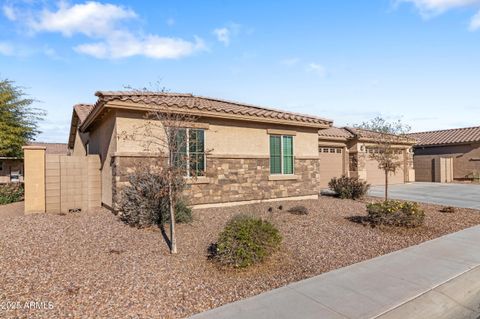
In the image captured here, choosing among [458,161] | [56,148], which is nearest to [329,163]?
[458,161]

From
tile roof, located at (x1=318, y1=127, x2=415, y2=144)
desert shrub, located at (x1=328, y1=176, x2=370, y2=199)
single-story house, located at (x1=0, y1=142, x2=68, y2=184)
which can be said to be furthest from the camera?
single-story house, located at (x1=0, y1=142, x2=68, y2=184)

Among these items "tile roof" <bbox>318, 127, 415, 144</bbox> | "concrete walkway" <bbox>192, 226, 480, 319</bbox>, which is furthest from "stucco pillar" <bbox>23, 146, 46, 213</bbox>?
"tile roof" <bbox>318, 127, 415, 144</bbox>

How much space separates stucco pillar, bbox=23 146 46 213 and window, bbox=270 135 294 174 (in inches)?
324

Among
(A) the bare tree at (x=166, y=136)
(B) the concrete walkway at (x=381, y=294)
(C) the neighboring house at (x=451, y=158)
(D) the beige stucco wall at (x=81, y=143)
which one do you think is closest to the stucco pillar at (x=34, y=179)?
(A) the bare tree at (x=166, y=136)

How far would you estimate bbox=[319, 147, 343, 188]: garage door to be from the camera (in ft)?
65.2

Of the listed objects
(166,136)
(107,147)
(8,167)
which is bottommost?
(8,167)

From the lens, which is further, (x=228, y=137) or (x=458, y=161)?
(x=458, y=161)

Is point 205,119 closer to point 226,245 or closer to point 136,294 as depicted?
point 226,245

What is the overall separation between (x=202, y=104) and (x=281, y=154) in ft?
13.0

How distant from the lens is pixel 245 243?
229 inches

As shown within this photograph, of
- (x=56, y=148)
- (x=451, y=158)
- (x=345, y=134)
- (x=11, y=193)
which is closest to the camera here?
(x=11, y=193)

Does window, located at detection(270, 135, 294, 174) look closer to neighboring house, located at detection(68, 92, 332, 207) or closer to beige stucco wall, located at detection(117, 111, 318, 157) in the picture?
neighboring house, located at detection(68, 92, 332, 207)

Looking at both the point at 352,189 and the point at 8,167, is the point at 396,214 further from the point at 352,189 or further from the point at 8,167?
the point at 8,167

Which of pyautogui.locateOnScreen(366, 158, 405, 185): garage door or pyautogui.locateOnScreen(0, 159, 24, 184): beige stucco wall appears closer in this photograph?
pyautogui.locateOnScreen(0, 159, 24, 184): beige stucco wall
